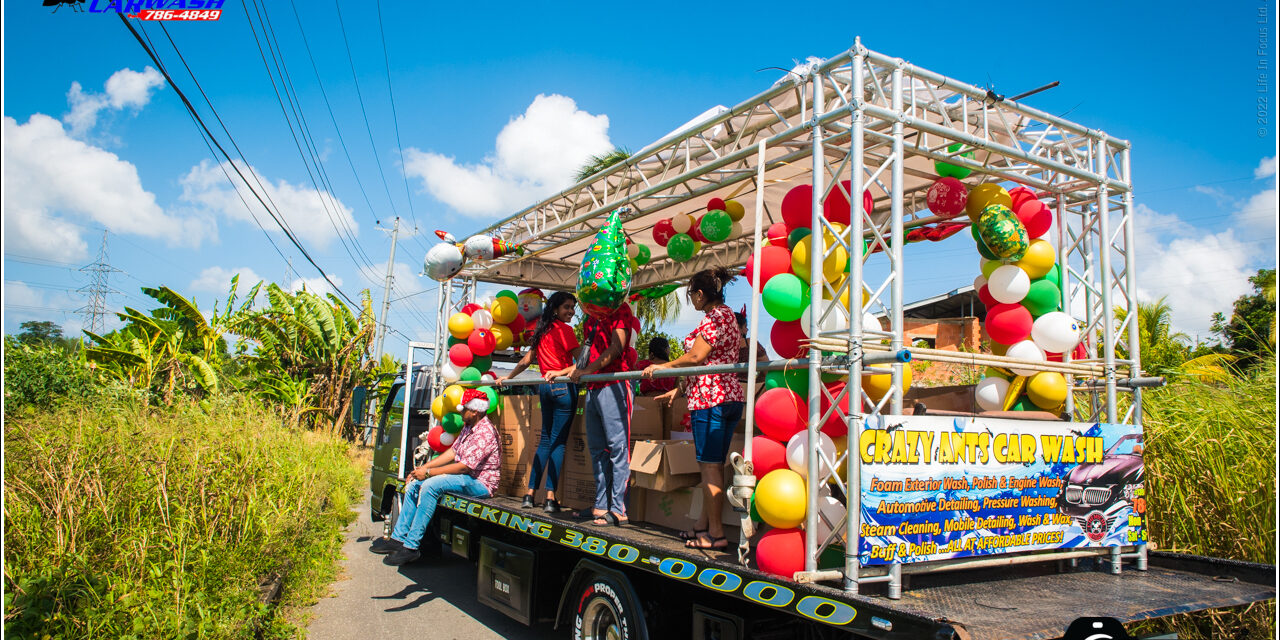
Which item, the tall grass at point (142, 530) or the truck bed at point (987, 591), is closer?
the truck bed at point (987, 591)

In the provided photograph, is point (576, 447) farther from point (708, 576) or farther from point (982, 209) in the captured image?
point (982, 209)

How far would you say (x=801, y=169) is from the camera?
6391 millimetres

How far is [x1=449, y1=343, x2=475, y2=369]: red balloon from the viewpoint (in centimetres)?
801

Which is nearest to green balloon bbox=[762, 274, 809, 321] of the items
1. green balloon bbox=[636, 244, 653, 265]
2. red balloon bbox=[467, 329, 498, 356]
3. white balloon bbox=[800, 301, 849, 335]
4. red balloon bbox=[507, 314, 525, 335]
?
white balloon bbox=[800, 301, 849, 335]

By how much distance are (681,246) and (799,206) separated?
9.63ft

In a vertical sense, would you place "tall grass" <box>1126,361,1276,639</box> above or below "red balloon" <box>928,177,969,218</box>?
below

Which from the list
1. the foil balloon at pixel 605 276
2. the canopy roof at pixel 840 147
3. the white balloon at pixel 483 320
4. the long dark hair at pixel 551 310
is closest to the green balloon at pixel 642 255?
the canopy roof at pixel 840 147

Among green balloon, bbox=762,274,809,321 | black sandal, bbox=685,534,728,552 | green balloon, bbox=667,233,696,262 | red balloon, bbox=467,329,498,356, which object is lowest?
black sandal, bbox=685,534,728,552

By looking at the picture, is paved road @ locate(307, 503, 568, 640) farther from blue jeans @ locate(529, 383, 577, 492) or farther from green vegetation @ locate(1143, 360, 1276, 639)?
green vegetation @ locate(1143, 360, 1276, 639)

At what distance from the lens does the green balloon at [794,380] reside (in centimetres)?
400

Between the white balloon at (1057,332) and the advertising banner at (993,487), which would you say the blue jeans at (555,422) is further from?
the white balloon at (1057,332)

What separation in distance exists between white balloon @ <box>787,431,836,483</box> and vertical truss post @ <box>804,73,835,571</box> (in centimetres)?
4

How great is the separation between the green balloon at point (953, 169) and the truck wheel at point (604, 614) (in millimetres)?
3495

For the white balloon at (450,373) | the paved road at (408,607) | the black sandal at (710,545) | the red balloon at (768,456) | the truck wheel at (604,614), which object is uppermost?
the white balloon at (450,373)
